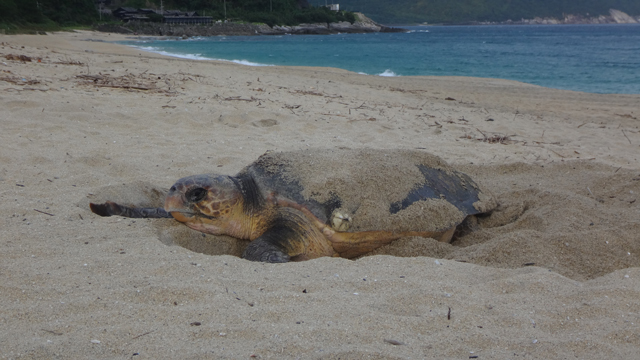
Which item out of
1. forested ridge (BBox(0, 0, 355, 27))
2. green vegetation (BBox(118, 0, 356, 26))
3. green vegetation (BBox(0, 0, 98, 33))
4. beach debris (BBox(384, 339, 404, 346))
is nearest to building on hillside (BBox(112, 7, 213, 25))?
forested ridge (BBox(0, 0, 355, 27))

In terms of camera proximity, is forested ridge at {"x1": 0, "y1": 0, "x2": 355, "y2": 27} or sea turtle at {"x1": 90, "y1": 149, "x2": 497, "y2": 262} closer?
sea turtle at {"x1": 90, "y1": 149, "x2": 497, "y2": 262}

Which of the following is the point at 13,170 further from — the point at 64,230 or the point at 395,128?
A: the point at 395,128

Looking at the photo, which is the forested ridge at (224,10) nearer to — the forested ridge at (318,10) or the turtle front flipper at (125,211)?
the forested ridge at (318,10)

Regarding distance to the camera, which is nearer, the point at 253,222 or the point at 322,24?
A: the point at 253,222

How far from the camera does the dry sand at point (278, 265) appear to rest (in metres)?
1.65

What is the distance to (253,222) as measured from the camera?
314cm

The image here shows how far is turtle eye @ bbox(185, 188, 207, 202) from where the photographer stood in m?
2.90

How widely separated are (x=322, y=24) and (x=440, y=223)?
87215mm

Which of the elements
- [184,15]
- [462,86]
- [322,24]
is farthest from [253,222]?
[322,24]

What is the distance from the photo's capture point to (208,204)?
2.97 m

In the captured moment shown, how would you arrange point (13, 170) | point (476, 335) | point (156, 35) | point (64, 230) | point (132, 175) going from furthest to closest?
1. point (156, 35)
2. point (132, 175)
3. point (13, 170)
4. point (64, 230)
5. point (476, 335)

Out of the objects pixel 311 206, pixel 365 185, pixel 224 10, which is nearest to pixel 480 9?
pixel 224 10

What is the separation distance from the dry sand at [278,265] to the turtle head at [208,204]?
0.16 metres

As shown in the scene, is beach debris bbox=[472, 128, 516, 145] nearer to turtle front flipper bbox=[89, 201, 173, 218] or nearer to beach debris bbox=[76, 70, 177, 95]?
turtle front flipper bbox=[89, 201, 173, 218]
